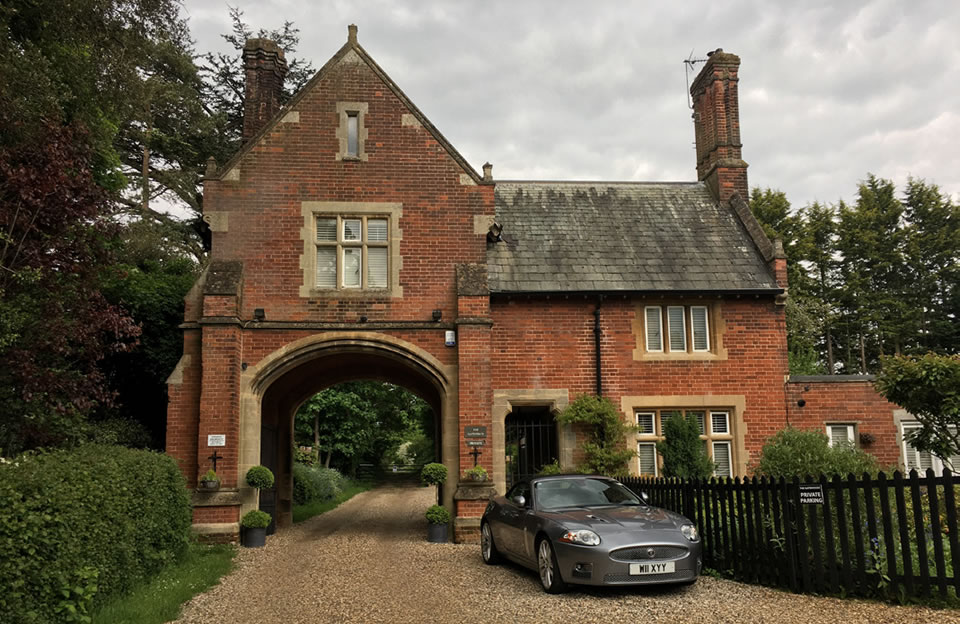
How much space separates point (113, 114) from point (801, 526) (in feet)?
46.1

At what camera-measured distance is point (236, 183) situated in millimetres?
15016

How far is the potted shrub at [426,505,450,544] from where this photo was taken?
13.8 m

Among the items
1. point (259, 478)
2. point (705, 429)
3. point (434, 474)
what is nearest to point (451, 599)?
point (434, 474)

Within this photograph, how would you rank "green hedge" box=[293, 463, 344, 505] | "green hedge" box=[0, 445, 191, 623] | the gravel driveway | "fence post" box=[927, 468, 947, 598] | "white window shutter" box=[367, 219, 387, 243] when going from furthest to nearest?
"green hedge" box=[293, 463, 344, 505] < "white window shutter" box=[367, 219, 387, 243] < the gravel driveway < "fence post" box=[927, 468, 947, 598] < "green hedge" box=[0, 445, 191, 623]

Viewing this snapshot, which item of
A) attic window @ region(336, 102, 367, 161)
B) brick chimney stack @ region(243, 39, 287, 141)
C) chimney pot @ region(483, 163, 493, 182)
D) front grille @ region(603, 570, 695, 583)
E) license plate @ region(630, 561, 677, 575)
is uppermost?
brick chimney stack @ region(243, 39, 287, 141)

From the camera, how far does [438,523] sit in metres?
13.9

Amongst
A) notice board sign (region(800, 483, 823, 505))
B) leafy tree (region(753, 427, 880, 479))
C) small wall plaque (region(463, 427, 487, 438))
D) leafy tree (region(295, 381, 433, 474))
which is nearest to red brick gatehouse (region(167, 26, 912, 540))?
small wall plaque (region(463, 427, 487, 438))

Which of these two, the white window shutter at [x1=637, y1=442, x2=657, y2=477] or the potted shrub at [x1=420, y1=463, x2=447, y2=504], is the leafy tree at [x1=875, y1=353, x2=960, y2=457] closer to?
the white window shutter at [x1=637, y1=442, x2=657, y2=477]

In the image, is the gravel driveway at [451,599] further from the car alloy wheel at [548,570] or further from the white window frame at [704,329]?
the white window frame at [704,329]

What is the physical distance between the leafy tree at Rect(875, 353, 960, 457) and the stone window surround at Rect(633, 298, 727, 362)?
3.86m

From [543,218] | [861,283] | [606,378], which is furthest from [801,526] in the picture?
[861,283]

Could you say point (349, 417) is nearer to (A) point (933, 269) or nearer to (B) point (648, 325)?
(B) point (648, 325)

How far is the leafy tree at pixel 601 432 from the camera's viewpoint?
1479 centimetres

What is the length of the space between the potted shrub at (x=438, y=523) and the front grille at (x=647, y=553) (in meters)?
6.39
